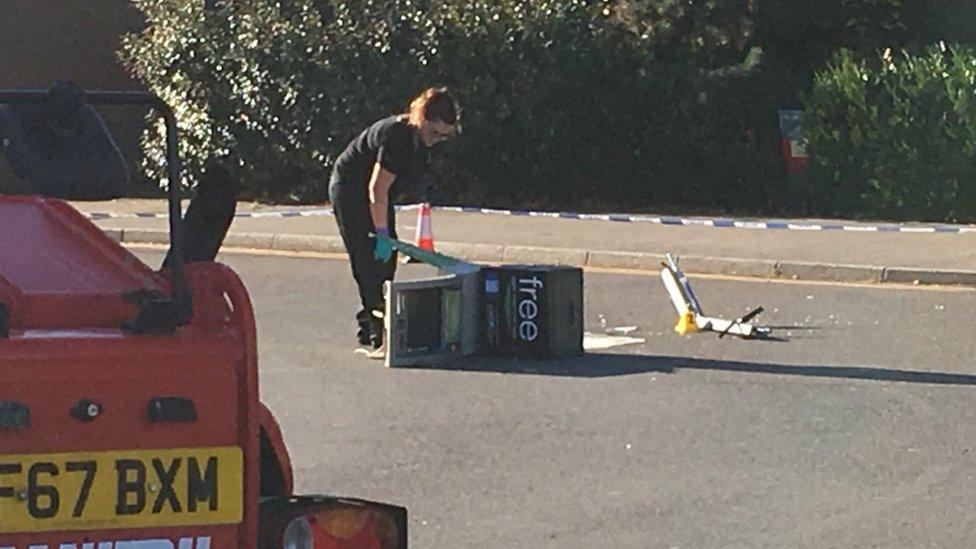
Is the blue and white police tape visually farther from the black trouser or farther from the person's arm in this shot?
the person's arm

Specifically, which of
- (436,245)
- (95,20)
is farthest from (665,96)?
(95,20)

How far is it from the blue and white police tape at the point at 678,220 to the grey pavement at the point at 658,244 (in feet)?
0.28

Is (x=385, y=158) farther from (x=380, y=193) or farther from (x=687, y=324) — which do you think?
(x=687, y=324)

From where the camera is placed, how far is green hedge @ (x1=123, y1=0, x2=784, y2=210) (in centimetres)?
2089

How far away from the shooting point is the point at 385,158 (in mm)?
11062

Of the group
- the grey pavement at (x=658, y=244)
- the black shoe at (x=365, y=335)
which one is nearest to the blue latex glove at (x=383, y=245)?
the black shoe at (x=365, y=335)

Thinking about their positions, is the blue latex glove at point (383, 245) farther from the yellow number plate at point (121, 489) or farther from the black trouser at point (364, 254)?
the yellow number plate at point (121, 489)

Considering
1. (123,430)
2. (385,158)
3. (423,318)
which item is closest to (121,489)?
(123,430)

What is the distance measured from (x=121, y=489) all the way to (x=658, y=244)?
13.9 m

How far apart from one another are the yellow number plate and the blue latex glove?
7898 millimetres

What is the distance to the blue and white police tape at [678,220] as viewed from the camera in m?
17.9

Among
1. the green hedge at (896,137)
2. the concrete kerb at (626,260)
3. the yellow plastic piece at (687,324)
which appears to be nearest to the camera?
the yellow plastic piece at (687,324)

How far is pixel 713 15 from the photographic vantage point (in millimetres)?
21500

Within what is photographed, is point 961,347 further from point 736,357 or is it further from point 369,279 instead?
point 369,279
